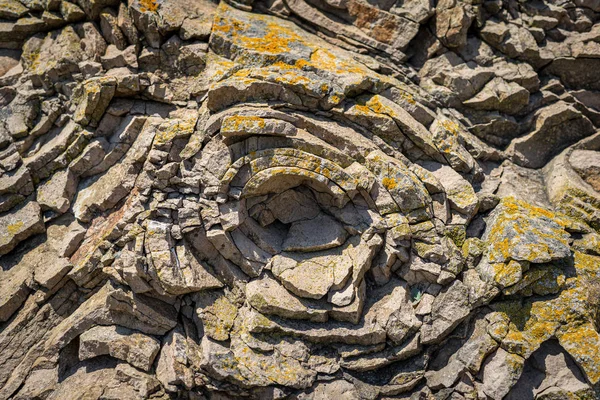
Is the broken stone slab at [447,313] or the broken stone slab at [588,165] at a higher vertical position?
the broken stone slab at [588,165]

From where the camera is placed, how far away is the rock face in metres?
12.8

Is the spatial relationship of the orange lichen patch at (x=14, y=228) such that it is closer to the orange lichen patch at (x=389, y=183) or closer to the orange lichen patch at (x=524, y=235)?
Result: the orange lichen patch at (x=389, y=183)

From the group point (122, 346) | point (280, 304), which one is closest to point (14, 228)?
point (122, 346)

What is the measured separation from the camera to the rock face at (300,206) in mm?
12773

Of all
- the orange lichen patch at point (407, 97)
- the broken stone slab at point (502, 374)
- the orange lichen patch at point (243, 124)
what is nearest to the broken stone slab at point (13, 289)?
the orange lichen patch at point (243, 124)

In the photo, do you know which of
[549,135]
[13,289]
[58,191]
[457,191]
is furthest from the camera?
[549,135]

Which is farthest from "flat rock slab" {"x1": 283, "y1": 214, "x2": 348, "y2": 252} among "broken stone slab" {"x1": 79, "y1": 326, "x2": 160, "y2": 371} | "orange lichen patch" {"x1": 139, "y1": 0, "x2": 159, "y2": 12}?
"orange lichen patch" {"x1": 139, "y1": 0, "x2": 159, "y2": 12}

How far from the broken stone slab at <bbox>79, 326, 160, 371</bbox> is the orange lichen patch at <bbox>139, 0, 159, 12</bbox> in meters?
11.6

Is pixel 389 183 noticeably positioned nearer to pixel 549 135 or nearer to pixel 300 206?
pixel 300 206

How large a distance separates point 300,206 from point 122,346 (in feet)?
23.6

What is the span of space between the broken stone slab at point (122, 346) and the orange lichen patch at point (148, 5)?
37.9 ft

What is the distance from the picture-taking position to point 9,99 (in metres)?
16.5

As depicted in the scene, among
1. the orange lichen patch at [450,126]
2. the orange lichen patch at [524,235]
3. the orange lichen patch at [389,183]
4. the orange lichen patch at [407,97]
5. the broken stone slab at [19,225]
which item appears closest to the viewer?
the orange lichen patch at [524,235]

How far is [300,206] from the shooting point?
47.9 ft
